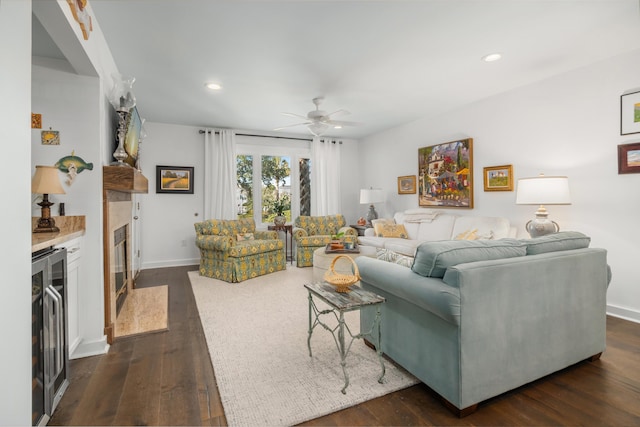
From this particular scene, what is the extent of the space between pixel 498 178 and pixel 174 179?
5.18 meters

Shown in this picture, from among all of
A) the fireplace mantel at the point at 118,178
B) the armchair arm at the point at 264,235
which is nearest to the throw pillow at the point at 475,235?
the armchair arm at the point at 264,235

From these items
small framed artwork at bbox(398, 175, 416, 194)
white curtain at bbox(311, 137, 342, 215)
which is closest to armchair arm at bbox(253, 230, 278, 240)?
white curtain at bbox(311, 137, 342, 215)

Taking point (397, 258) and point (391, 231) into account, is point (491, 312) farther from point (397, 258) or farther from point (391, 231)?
point (391, 231)

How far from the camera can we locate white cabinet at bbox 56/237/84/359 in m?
2.15

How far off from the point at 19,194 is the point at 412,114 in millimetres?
4948

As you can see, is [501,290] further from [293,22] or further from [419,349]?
[293,22]

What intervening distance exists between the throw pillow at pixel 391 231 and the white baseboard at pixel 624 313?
8.56 ft

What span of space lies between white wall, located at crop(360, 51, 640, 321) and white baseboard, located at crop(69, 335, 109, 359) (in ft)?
14.9

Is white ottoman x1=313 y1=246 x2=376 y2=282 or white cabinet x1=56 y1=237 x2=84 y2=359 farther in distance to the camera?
white ottoman x1=313 y1=246 x2=376 y2=282

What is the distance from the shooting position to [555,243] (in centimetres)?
199

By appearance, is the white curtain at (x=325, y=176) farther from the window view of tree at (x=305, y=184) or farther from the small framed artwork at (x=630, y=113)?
the small framed artwork at (x=630, y=113)

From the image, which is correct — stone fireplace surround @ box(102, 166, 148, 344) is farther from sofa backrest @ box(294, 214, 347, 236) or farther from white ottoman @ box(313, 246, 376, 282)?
sofa backrest @ box(294, 214, 347, 236)

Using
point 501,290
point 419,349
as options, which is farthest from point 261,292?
point 501,290

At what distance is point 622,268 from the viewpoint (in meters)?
3.03
